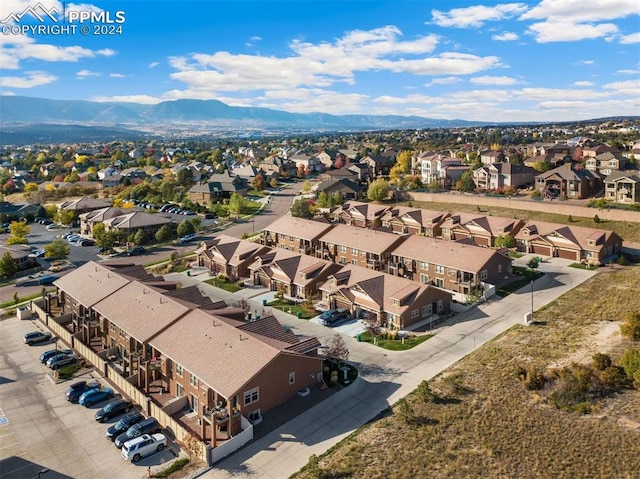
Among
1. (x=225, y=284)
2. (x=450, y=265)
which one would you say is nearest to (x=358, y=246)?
(x=450, y=265)

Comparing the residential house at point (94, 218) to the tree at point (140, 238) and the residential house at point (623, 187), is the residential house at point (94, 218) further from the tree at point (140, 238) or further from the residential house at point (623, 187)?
the residential house at point (623, 187)

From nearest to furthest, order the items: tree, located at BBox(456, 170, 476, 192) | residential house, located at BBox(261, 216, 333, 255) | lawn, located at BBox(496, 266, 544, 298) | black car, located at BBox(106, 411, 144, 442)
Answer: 1. black car, located at BBox(106, 411, 144, 442)
2. lawn, located at BBox(496, 266, 544, 298)
3. residential house, located at BBox(261, 216, 333, 255)
4. tree, located at BBox(456, 170, 476, 192)

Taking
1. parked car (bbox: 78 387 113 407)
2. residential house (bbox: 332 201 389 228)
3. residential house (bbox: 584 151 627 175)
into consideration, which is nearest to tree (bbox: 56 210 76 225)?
residential house (bbox: 332 201 389 228)

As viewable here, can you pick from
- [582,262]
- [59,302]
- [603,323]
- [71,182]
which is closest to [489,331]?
[603,323]

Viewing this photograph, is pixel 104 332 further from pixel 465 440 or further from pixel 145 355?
pixel 465 440

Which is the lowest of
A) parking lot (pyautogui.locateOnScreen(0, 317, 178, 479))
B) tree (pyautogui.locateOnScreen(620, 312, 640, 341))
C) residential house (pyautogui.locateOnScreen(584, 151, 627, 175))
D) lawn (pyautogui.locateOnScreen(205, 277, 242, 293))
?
parking lot (pyautogui.locateOnScreen(0, 317, 178, 479))

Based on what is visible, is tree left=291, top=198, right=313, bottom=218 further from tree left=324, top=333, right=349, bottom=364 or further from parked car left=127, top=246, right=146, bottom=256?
tree left=324, top=333, right=349, bottom=364

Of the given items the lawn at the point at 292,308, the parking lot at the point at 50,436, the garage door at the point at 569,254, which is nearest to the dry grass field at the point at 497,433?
the parking lot at the point at 50,436
